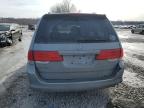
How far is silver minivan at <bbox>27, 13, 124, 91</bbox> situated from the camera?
493cm

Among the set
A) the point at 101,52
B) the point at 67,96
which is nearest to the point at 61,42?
the point at 101,52

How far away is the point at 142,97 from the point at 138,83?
1185 millimetres

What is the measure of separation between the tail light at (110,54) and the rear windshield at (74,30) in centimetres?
23

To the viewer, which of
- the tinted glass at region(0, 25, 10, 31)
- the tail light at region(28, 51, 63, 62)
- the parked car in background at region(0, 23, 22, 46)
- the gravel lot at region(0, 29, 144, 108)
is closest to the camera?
the tail light at region(28, 51, 63, 62)

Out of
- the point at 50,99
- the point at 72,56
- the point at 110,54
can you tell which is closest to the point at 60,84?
the point at 72,56

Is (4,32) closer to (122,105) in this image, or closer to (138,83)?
(138,83)

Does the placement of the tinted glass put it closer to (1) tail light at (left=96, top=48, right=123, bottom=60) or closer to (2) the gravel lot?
(2) the gravel lot

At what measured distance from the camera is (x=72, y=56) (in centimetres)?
493

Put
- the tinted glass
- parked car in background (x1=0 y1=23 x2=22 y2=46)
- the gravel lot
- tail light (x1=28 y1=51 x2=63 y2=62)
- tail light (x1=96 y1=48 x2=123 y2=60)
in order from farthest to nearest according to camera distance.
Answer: the tinted glass → parked car in background (x1=0 y1=23 x2=22 y2=46) → the gravel lot → tail light (x1=96 y1=48 x2=123 y2=60) → tail light (x1=28 y1=51 x2=63 y2=62)

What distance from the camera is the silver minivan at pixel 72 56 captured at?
4.93 meters

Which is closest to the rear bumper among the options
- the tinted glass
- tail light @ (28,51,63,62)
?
tail light @ (28,51,63,62)

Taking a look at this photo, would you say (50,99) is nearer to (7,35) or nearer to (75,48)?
(75,48)

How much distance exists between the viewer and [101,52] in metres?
5.04

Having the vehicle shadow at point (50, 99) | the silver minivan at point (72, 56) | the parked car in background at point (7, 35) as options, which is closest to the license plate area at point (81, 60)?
the silver minivan at point (72, 56)
